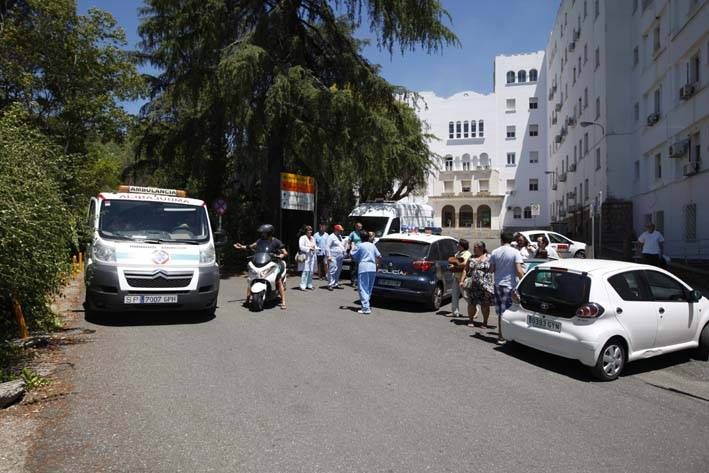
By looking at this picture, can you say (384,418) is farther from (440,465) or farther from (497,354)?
(497,354)

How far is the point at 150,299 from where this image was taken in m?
9.16

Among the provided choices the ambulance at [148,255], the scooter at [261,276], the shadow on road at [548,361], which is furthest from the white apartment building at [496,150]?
the shadow on road at [548,361]

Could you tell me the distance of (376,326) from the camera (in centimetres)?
1022

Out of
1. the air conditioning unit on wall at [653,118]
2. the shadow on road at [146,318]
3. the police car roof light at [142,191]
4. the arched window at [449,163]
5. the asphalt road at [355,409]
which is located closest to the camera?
the asphalt road at [355,409]

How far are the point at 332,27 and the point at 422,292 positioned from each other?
14.3 meters

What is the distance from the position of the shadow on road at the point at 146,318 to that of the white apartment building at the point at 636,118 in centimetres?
1600

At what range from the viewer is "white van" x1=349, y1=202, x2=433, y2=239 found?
824 inches

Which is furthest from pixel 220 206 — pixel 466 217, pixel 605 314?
pixel 466 217

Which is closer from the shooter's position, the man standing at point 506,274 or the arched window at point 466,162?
the man standing at point 506,274

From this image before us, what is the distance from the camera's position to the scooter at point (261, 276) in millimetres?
11320

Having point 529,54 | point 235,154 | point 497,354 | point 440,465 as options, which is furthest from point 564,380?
point 529,54

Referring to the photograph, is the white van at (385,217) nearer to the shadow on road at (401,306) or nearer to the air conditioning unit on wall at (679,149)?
the shadow on road at (401,306)

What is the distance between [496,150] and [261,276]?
61.4m

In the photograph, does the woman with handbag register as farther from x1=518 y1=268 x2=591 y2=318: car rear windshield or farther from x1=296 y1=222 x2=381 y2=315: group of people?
x1=296 y1=222 x2=381 y2=315: group of people
